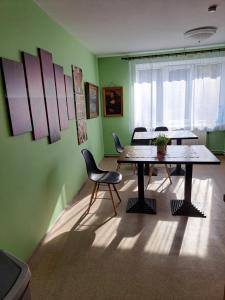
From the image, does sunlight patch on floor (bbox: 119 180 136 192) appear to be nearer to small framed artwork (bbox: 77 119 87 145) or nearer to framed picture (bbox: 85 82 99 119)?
small framed artwork (bbox: 77 119 87 145)

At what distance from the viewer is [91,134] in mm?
4250

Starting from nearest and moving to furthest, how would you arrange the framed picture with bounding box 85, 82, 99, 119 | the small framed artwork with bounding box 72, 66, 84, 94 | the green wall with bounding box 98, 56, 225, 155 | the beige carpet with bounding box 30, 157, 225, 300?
the beige carpet with bounding box 30, 157, 225, 300, the small framed artwork with bounding box 72, 66, 84, 94, the framed picture with bounding box 85, 82, 99, 119, the green wall with bounding box 98, 56, 225, 155

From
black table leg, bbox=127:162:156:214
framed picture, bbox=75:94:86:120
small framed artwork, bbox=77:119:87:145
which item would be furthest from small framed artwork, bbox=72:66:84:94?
black table leg, bbox=127:162:156:214

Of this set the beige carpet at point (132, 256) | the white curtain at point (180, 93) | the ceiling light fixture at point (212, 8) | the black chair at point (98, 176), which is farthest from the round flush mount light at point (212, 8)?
the beige carpet at point (132, 256)

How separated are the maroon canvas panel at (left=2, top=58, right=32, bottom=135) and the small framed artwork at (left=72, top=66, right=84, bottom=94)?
4.80 ft

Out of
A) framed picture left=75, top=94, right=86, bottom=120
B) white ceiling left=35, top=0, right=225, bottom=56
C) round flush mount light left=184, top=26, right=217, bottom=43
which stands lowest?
framed picture left=75, top=94, right=86, bottom=120

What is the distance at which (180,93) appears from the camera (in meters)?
4.72

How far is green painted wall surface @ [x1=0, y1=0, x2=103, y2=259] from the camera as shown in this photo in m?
1.64

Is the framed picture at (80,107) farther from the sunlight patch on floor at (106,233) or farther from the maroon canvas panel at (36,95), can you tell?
the sunlight patch on floor at (106,233)

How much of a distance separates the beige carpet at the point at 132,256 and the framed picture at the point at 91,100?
1963mm

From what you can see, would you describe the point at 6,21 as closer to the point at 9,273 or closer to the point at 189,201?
the point at 9,273

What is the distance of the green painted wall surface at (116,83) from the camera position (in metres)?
4.86

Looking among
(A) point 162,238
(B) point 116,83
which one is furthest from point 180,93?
(A) point 162,238

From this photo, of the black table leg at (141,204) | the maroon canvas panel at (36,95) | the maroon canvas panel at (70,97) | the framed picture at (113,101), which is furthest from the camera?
the framed picture at (113,101)
